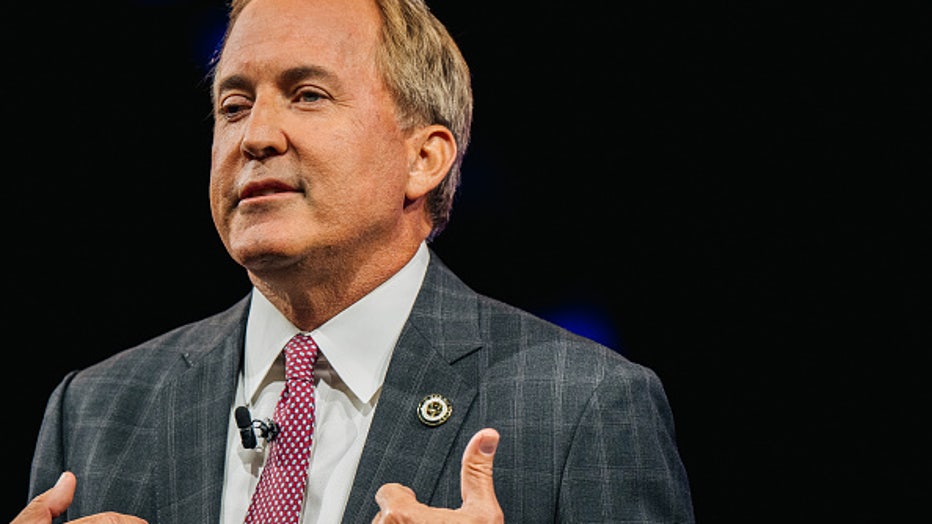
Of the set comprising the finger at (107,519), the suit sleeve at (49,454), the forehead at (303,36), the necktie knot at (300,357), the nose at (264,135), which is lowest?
the finger at (107,519)

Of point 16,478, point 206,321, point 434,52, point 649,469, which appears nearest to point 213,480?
point 206,321

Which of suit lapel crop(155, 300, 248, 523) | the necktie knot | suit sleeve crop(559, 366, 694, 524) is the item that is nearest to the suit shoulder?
suit lapel crop(155, 300, 248, 523)

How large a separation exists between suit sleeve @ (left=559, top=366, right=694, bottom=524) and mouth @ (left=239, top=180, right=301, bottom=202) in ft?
Result: 2.47

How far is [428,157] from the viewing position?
8.15ft

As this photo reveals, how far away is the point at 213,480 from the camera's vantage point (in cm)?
214

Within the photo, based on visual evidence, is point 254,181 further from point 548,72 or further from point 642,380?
point 548,72

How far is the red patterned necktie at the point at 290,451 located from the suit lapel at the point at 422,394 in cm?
13

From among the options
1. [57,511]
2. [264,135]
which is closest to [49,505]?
[57,511]

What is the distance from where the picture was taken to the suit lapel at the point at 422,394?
2.02m

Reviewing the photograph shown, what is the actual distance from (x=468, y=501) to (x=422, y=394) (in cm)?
49

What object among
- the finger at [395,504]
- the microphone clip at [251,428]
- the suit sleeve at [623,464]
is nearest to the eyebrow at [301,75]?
the microphone clip at [251,428]

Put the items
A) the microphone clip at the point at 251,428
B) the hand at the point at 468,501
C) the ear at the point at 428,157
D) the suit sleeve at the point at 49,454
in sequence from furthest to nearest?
the ear at the point at 428,157 < the suit sleeve at the point at 49,454 < the microphone clip at the point at 251,428 < the hand at the point at 468,501

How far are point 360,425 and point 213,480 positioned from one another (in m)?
0.31

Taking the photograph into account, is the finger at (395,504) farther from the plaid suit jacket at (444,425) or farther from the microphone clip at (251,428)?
the microphone clip at (251,428)
